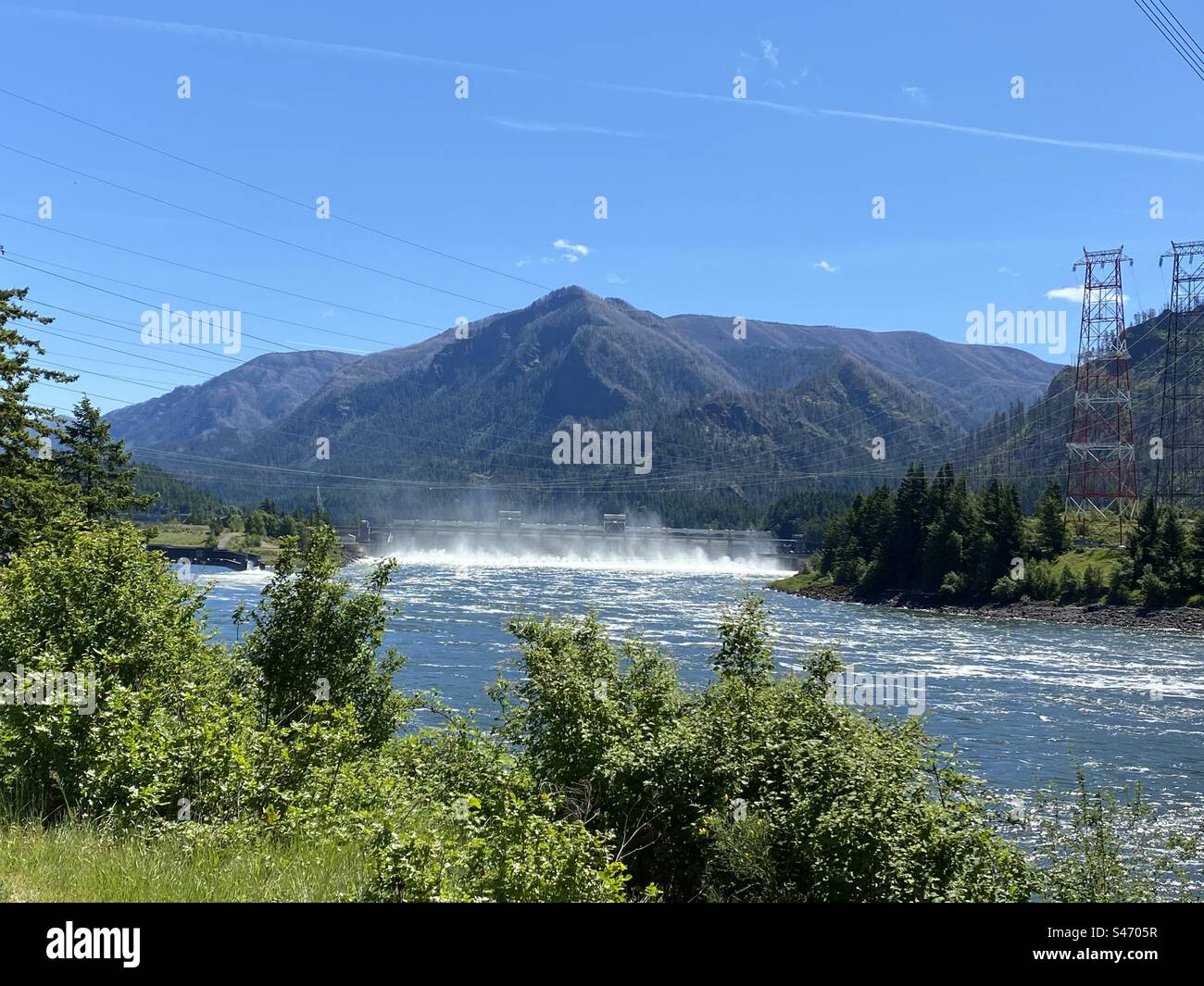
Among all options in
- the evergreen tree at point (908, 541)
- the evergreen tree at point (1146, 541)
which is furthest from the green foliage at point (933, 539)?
the evergreen tree at point (1146, 541)

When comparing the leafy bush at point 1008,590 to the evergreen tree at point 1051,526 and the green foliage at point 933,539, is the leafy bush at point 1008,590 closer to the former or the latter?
the green foliage at point 933,539

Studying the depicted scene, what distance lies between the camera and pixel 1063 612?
9356cm

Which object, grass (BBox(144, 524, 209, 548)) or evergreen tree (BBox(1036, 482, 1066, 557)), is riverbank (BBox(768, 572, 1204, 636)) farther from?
grass (BBox(144, 524, 209, 548))

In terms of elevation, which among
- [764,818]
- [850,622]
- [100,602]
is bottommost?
[850,622]

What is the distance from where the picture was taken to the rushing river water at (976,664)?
3644 centimetres

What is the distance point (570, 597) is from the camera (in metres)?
106

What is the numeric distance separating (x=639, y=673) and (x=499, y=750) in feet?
16.3

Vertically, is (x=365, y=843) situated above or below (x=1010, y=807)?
above

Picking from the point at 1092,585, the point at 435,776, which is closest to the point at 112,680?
the point at 435,776

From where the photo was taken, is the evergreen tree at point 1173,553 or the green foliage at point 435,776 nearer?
the green foliage at point 435,776

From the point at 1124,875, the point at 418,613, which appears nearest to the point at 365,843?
the point at 1124,875

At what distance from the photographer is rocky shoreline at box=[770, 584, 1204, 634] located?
281 ft

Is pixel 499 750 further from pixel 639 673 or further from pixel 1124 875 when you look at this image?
pixel 1124 875

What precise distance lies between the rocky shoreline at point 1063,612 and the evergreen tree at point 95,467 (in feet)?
268
